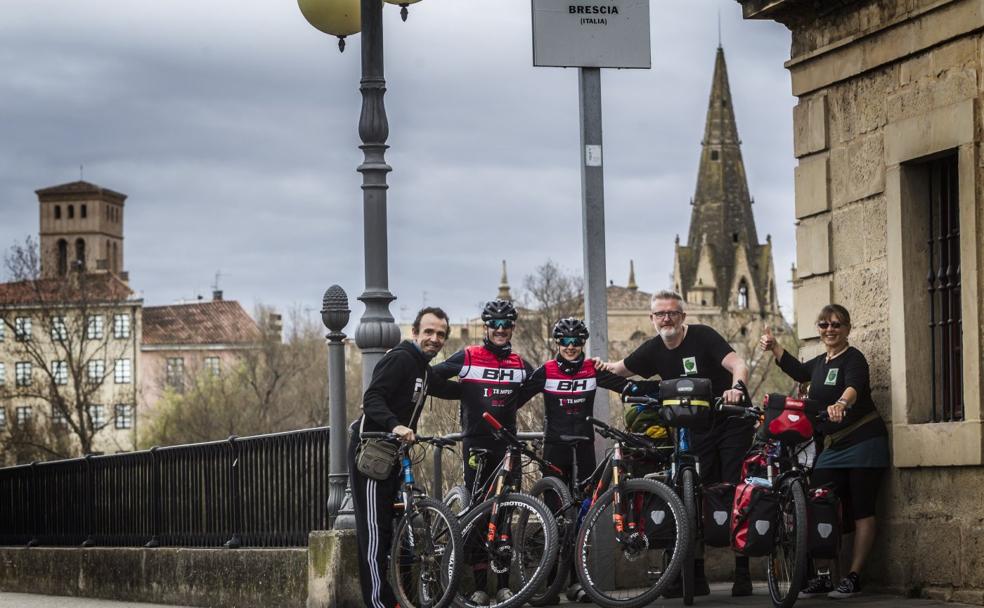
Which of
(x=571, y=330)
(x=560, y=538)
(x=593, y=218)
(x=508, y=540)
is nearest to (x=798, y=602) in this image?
(x=560, y=538)

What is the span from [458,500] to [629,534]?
5.27 feet

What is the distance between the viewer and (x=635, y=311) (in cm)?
16288

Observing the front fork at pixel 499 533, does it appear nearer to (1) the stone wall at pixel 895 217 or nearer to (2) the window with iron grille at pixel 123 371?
(1) the stone wall at pixel 895 217

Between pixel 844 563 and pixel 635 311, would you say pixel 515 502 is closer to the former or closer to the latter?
pixel 844 563

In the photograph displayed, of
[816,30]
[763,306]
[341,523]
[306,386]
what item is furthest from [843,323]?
[763,306]

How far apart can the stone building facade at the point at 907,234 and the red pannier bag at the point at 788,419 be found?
0.79 meters

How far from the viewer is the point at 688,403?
10.7 meters

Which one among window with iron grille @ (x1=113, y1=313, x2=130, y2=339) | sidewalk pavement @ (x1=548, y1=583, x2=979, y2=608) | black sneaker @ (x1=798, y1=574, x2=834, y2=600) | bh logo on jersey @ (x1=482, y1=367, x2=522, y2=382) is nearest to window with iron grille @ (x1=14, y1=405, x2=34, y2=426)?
window with iron grille @ (x1=113, y1=313, x2=130, y2=339)

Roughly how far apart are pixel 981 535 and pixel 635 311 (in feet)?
501

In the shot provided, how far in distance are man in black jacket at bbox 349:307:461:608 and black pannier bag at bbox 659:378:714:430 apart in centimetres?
141

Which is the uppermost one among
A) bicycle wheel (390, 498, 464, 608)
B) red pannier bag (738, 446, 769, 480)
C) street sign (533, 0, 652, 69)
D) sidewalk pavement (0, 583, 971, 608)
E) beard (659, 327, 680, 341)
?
street sign (533, 0, 652, 69)

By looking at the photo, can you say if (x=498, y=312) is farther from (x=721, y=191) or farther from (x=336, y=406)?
(x=721, y=191)

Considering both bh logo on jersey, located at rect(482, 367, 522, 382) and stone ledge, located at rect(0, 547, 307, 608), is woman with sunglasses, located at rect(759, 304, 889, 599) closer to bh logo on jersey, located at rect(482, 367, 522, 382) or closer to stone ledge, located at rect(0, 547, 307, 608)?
bh logo on jersey, located at rect(482, 367, 522, 382)

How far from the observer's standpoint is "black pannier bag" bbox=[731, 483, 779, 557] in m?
10.3
